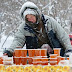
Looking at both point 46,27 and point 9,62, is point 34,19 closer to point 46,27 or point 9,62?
point 46,27

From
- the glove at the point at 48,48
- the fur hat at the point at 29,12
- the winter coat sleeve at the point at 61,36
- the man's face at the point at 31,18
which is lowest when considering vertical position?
the glove at the point at 48,48

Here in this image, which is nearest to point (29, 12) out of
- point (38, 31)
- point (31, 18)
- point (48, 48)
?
point (31, 18)

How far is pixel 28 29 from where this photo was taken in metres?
3.46

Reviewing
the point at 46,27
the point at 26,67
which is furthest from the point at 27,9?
the point at 26,67

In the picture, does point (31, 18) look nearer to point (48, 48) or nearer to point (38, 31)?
point (38, 31)

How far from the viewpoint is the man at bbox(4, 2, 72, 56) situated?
10.9 ft

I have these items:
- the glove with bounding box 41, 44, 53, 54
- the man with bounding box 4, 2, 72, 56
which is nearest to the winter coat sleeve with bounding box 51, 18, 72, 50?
the man with bounding box 4, 2, 72, 56

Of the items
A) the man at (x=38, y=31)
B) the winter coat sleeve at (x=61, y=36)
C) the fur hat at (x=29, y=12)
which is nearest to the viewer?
the fur hat at (x=29, y=12)

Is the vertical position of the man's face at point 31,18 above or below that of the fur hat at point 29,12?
below

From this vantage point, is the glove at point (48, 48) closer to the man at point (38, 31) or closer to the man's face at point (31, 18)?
the man at point (38, 31)

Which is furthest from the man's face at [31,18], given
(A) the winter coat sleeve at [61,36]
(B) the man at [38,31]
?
(A) the winter coat sleeve at [61,36]

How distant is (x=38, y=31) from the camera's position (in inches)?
136

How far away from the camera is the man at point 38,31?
3314mm

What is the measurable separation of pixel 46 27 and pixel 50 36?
145 mm
